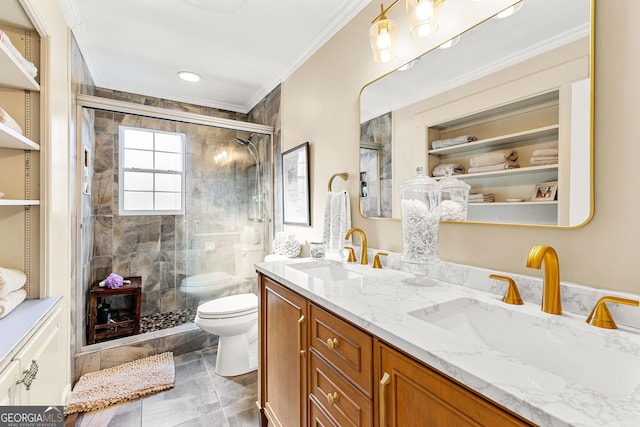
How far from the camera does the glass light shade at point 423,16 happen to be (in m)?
1.20

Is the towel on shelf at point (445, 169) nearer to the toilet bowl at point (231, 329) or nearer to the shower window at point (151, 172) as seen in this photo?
the toilet bowl at point (231, 329)

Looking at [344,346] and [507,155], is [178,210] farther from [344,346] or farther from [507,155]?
[507,155]

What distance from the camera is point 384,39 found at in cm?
138

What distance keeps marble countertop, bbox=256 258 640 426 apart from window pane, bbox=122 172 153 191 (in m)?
2.55

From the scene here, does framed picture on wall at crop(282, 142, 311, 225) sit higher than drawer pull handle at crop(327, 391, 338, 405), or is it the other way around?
framed picture on wall at crop(282, 142, 311, 225)

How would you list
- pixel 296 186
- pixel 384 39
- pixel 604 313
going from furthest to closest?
pixel 296 186 < pixel 384 39 < pixel 604 313

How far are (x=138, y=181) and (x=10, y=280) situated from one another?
6.45 ft

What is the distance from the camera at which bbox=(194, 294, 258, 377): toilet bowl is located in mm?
2094

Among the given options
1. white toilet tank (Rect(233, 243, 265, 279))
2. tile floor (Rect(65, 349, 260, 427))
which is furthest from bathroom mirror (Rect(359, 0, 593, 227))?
white toilet tank (Rect(233, 243, 265, 279))

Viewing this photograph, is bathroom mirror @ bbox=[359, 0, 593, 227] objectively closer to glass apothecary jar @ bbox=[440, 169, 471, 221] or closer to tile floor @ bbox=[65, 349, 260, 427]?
glass apothecary jar @ bbox=[440, 169, 471, 221]

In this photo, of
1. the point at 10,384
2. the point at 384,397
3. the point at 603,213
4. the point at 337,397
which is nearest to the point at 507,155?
the point at 603,213

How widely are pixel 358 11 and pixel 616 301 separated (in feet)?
5.93

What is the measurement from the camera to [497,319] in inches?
35.9

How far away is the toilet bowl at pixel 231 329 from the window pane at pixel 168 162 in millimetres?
1695
